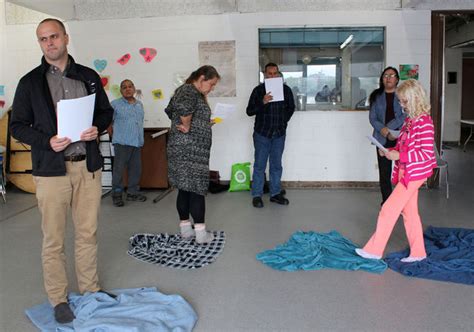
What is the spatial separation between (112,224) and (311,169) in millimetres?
2840

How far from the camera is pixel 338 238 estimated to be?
146 inches

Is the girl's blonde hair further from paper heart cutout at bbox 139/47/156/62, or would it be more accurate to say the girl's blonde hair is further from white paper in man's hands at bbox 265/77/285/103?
paper heart cutout at bbox 139/47/156/62

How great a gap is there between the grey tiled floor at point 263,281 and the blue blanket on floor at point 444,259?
0.30 ft

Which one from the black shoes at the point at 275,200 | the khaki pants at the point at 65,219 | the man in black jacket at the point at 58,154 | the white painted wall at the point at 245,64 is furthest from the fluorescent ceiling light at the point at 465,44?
the khaki pants at the point at 65,219

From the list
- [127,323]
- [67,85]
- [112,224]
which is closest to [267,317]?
[127,323]

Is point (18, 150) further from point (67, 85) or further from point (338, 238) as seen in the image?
point (338, 238)

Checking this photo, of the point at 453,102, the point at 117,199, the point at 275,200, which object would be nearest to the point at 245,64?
the point at 275,200

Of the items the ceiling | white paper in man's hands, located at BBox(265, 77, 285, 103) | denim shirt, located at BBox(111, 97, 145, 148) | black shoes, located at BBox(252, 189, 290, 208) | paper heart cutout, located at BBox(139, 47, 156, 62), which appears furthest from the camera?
paper heart cutout, located at BBox(139, 47, 156, 62)

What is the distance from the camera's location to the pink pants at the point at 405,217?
3.16 metres

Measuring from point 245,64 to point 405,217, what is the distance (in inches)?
132

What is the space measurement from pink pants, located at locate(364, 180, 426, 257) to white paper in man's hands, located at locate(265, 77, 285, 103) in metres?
1.90

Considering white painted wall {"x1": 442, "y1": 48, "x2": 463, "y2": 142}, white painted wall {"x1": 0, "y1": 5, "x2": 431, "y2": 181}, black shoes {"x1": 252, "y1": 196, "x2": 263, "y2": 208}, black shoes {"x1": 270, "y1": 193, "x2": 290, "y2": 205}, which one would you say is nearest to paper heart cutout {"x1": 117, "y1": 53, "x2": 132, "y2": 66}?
white painted wall {"x1": 0, "y1": 5, "x2": 431, "y2": 181}

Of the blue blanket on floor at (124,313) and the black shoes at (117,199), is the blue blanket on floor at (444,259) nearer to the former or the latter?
the blue blanket on floor at (124,313)

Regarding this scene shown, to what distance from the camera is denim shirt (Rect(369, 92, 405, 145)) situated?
4238 mm
